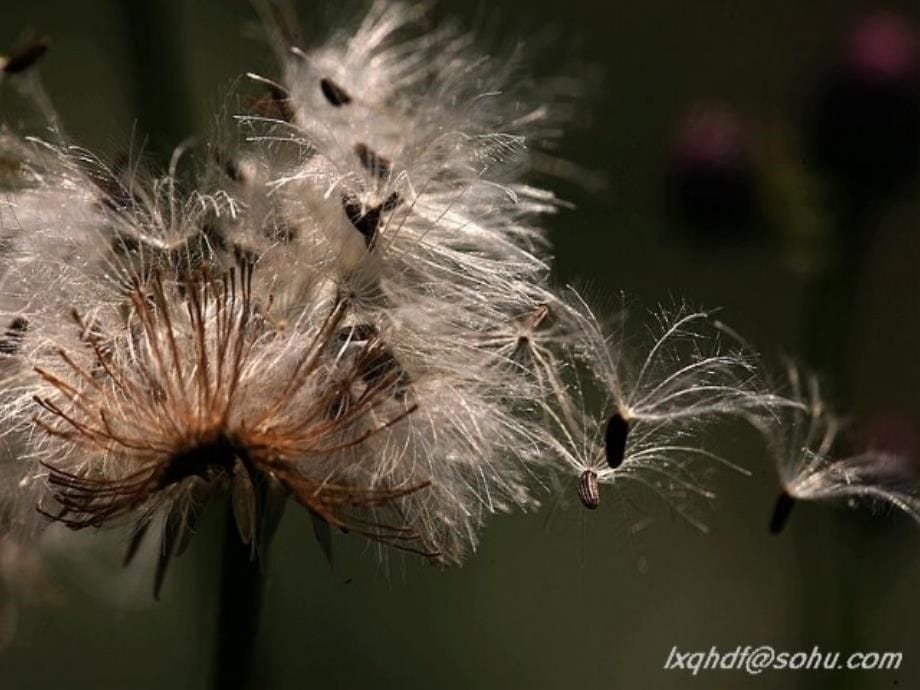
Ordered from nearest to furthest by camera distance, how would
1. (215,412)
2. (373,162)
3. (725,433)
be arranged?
(215,412) → (373,162) → (725,433)

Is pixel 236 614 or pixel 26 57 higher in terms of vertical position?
pixel 26 57

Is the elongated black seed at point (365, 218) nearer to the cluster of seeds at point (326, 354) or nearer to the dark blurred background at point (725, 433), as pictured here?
the cluster of seeds at point (326, 354)

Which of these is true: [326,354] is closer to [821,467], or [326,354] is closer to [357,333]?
[357,333]

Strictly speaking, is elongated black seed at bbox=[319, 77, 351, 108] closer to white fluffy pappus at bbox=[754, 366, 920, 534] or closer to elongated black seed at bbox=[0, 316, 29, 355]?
elongated black seed at bbox=[0, 316, 29, 355]

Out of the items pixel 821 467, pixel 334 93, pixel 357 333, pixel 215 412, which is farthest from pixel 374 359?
pixel 821 467

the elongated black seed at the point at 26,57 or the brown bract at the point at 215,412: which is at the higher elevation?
the elongated black seed at the point at 26,57

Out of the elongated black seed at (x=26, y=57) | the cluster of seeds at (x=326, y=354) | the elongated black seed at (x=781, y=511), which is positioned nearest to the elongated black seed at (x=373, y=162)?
the cluster of seeds at (x=326, y=354)

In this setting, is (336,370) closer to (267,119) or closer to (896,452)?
(267,119)

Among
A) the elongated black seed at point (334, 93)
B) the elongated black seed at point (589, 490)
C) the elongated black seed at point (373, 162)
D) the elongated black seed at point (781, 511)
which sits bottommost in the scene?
the elongated black seed at point (781, 511)
